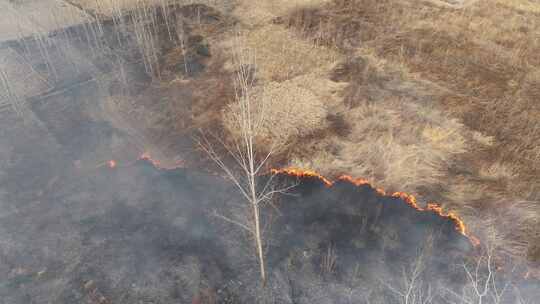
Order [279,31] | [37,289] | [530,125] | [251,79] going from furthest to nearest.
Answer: [279,31] → [251,79] → [530,125] → [37,289]

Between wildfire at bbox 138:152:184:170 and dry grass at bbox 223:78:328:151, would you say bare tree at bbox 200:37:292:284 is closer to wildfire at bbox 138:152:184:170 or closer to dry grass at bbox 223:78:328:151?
dry grass at bbox 223:78:328:151

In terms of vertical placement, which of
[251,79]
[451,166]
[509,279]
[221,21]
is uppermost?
[221,21]

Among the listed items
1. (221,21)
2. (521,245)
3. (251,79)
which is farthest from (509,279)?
(221,21)

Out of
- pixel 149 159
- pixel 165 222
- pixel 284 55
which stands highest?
pixel 284 55

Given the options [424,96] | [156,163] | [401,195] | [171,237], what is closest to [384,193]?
[401,195]

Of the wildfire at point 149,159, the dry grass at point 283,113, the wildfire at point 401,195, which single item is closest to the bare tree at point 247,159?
the dry grass at point 283,113

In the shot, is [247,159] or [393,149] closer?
[393,149]

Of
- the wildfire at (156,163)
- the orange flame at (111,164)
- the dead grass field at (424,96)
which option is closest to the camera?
the dead grass field at (424,96)

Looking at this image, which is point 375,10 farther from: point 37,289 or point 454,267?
point 37,289

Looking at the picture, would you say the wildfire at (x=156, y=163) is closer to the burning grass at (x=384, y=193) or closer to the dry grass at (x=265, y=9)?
the burning grass at (x=384, y=193)

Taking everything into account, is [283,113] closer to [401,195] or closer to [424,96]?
[401,195]

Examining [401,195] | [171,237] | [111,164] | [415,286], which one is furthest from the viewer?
[111,164]
